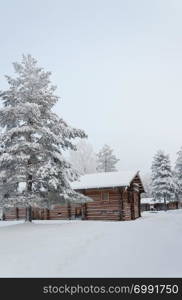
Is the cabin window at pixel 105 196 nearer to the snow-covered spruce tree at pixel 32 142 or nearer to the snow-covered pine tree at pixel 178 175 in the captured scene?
the snow-covered spruce tree at pixel 32 142

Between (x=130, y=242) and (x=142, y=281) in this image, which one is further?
(x=130, y=242)

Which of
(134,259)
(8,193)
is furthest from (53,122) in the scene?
(134,259)

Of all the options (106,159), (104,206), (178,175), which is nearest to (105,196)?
(104,206)

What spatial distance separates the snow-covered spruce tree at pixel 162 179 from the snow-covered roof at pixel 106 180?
22.6 metres

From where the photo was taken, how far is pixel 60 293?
6.89 metres

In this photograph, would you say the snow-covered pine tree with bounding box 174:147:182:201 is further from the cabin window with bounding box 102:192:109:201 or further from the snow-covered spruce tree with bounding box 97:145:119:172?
the cabin window with bounding box 102:192:109:201

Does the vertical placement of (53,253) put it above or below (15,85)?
below

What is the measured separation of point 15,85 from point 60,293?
17.3 meters

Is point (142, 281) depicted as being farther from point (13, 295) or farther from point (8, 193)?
point (8, 193)

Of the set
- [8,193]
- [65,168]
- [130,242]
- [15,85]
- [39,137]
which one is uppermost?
[15,85]

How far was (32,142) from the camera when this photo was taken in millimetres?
20859

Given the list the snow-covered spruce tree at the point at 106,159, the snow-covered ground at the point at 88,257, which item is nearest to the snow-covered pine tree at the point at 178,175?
the snow-covered spruce tree at the point at 106,159

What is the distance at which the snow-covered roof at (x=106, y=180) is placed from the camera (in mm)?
29969

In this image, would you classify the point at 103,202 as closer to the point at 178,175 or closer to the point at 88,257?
the point at 88,257
